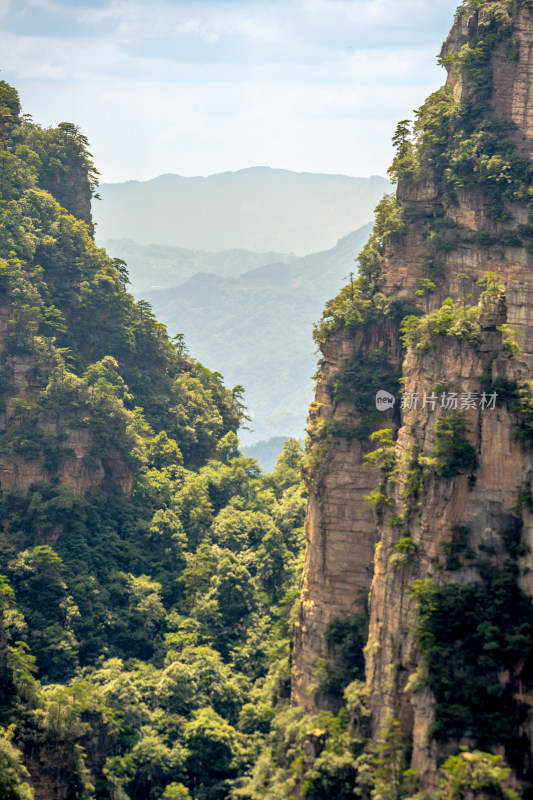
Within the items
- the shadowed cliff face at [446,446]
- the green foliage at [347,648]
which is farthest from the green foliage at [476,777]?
the green foliage at [347,648]

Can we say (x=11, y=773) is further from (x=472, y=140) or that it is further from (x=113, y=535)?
(x=472, y=140)

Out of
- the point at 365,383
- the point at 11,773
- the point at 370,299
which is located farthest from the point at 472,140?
the point at 11,773

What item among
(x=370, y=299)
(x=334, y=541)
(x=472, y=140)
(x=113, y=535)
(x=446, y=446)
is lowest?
(x=334, y=541)

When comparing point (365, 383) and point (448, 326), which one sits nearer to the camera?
point (448, 326)

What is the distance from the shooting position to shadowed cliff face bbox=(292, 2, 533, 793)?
103 feet

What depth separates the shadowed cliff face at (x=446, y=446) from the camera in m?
31.5

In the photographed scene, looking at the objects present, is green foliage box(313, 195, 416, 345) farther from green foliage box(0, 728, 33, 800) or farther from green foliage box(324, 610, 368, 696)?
green foliage box(0, 728, 33, 800)

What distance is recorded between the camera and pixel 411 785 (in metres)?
31.3

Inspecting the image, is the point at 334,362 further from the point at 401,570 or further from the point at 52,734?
the point at 52,734

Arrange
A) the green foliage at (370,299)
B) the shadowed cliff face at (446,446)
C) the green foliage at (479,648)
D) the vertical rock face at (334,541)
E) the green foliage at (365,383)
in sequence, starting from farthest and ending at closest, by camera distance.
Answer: the green foliage at (370,299) < the green foliage at (365,383) < the vertical rock face at (334,541) < the shadowed cliff face at (446,446) < the green foliage at (479,648)

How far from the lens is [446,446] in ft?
108

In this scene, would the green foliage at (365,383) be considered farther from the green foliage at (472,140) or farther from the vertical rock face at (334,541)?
the green foliage at (472,140)

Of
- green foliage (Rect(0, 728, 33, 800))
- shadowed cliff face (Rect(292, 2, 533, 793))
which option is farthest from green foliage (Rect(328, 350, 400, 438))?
green foliage (Rect(0, 728, 33, 800))

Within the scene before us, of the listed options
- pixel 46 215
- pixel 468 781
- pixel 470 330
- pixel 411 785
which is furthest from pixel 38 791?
pixel 46 215
